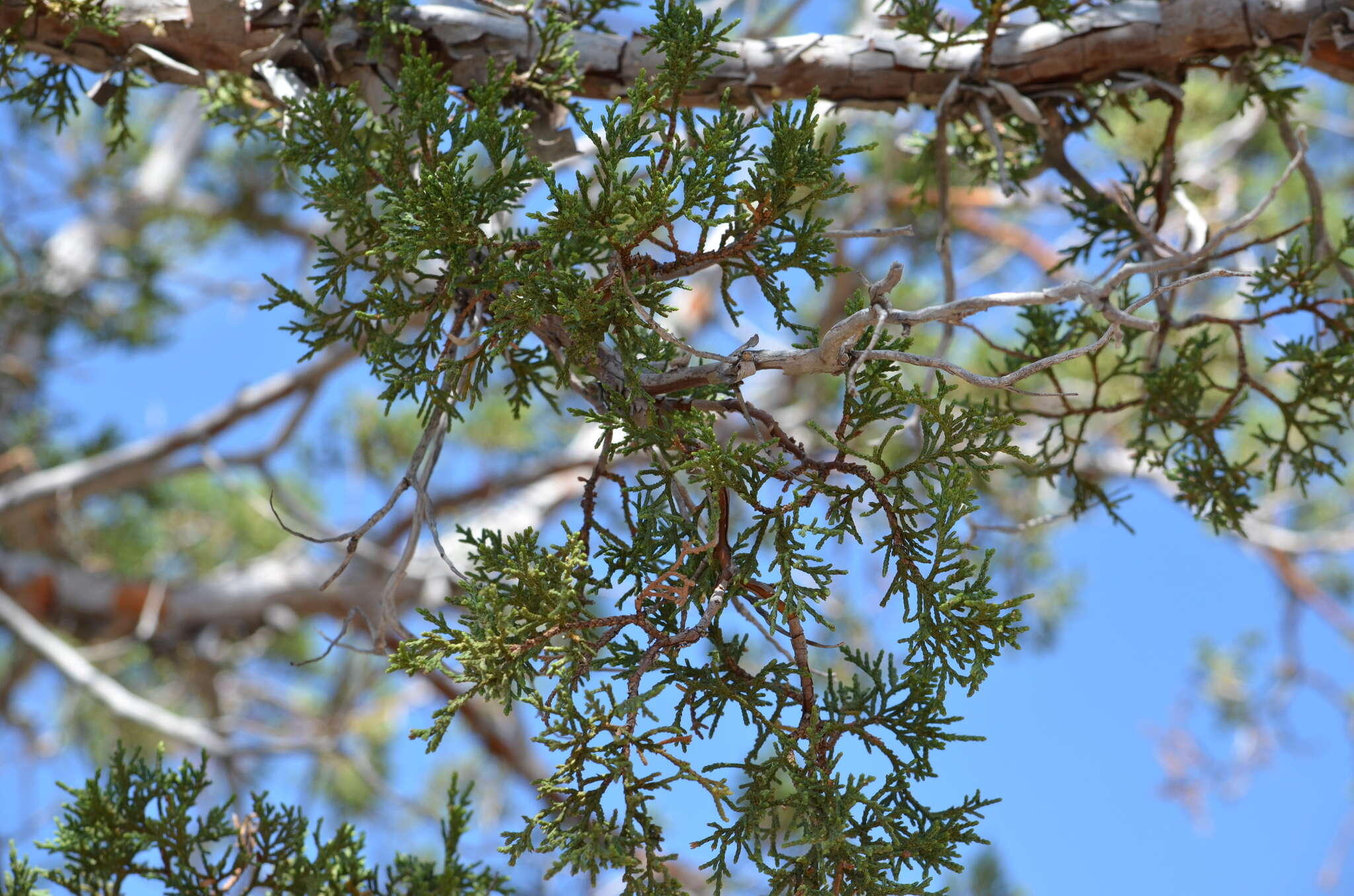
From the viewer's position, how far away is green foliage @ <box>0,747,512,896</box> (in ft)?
4.79

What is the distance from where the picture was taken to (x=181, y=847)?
146cm

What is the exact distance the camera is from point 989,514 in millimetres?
4531

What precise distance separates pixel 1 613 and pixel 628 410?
277 cm

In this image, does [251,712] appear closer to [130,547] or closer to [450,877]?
[130,547]

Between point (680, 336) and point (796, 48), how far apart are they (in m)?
0.51

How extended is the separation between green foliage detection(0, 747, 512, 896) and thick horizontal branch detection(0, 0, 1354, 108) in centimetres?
91

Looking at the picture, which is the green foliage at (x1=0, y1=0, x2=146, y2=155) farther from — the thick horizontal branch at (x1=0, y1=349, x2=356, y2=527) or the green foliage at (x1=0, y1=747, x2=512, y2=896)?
the thick horizontal branch at (x1=0, y1=349, x2=356, y2=527)

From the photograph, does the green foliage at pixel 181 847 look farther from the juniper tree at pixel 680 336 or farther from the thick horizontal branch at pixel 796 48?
the thick horizontal branch at pixel 796 48

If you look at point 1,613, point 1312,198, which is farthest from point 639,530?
point 1,613

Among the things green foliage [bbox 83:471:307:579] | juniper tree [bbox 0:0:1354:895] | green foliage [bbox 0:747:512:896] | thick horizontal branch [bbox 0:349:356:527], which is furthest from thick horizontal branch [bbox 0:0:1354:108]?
green foliage [bbox 83:471:307:579]

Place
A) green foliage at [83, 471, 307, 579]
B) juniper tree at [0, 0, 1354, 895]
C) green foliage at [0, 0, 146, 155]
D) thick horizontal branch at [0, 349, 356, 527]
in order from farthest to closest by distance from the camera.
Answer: green foliage at [83, 471, 307, 579] < thick horizontal branch at [0, 349, 356, 527] < green foliage at [0, 0, 146, 155] < juniper tree at [0, 0, 1354, 895]

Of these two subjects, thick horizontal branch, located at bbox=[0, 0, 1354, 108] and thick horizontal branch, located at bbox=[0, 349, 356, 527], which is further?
thick horizontal branch, located at bbox=[0, 349, 356, 527]

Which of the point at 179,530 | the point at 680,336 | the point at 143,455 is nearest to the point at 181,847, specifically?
the point at 680,336

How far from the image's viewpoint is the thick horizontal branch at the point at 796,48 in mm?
1486
